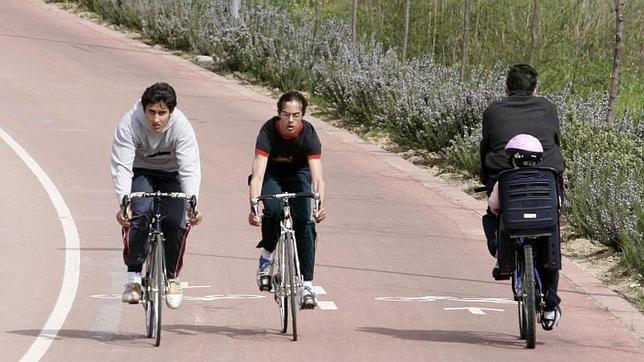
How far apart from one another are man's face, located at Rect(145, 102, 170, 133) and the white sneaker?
41.3 inches

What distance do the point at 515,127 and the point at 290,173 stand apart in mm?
1545

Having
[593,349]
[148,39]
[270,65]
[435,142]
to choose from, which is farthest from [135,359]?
[148,39]

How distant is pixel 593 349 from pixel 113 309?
3.44 m

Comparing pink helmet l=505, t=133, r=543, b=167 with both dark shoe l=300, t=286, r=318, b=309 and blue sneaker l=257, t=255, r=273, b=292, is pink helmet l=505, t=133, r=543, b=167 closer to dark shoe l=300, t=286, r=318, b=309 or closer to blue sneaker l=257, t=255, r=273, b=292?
dark shoe l=300, t=286, r=318, b=309

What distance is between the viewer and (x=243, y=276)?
12836 mm

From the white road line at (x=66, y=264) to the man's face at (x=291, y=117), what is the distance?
2041 millimetres

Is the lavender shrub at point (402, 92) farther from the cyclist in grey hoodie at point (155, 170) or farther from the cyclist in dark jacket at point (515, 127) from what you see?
the cyclist in grey hoodie at point (155, 170)

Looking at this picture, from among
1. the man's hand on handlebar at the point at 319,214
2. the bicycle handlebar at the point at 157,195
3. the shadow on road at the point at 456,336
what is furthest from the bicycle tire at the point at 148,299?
the shadow on road at the point at 456,336

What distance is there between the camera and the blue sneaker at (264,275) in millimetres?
10641

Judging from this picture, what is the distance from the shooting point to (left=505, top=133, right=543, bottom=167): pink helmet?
9.98 metres

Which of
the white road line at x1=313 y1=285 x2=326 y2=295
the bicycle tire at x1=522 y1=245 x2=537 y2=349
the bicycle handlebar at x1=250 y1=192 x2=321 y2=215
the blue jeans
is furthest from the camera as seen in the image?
the white road line at x1=313 y1=285 x2=326 y2=295

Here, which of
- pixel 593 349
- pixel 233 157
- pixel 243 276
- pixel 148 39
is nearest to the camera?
pixel 593 349

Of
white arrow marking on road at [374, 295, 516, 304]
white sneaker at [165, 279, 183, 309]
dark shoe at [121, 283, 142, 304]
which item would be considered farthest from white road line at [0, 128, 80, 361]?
white arrow marking on road at [374, 295, 516, 304]

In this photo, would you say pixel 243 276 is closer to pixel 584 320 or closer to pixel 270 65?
pixel 584 320
